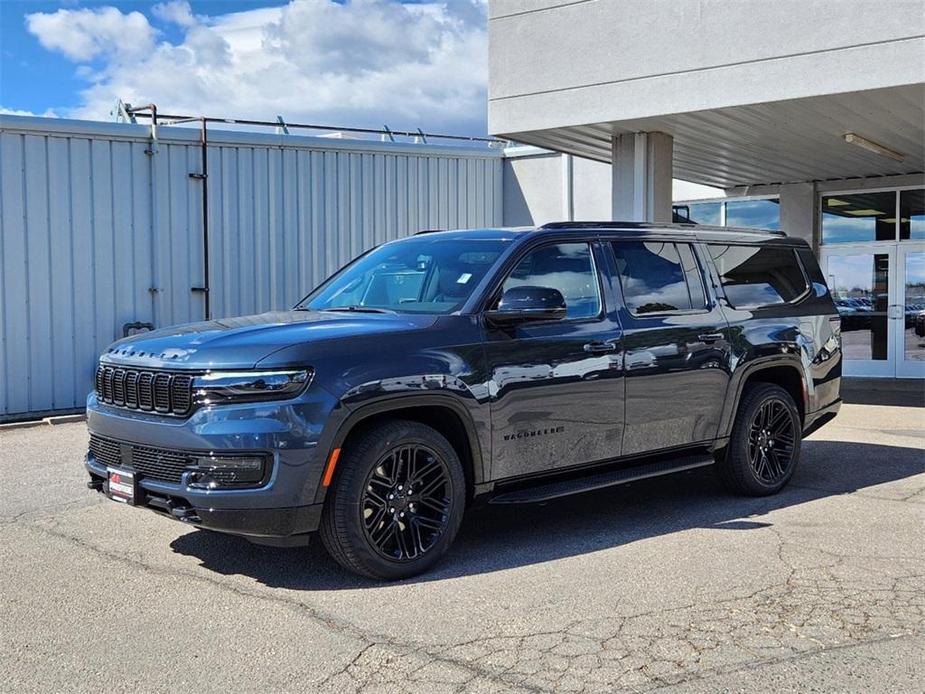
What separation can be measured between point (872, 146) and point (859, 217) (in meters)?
3.86

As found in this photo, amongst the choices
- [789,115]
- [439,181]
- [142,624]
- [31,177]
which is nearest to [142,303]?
[31,177]

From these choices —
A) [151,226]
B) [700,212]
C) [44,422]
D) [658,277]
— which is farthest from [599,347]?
[700,212]

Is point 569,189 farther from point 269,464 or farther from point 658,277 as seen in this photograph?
point 269,464

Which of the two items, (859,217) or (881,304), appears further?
(859,217)

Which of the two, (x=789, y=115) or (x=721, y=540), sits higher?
(x=789, y=115)

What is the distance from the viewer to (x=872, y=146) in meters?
12.6

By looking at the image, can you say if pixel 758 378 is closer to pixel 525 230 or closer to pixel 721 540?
pixel 721 540

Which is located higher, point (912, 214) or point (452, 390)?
point (912, 214)

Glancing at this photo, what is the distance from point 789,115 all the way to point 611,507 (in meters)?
5.68

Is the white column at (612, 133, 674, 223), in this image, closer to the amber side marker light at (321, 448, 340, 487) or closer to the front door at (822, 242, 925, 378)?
the front door at (822, 242, 925, 378)

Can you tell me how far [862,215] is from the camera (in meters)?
16.2

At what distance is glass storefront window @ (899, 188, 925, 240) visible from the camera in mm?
15492

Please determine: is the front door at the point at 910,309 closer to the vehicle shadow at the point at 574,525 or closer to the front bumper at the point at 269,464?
the vehicle shadow at the point at 574,525

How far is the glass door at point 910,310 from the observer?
15.4 m
